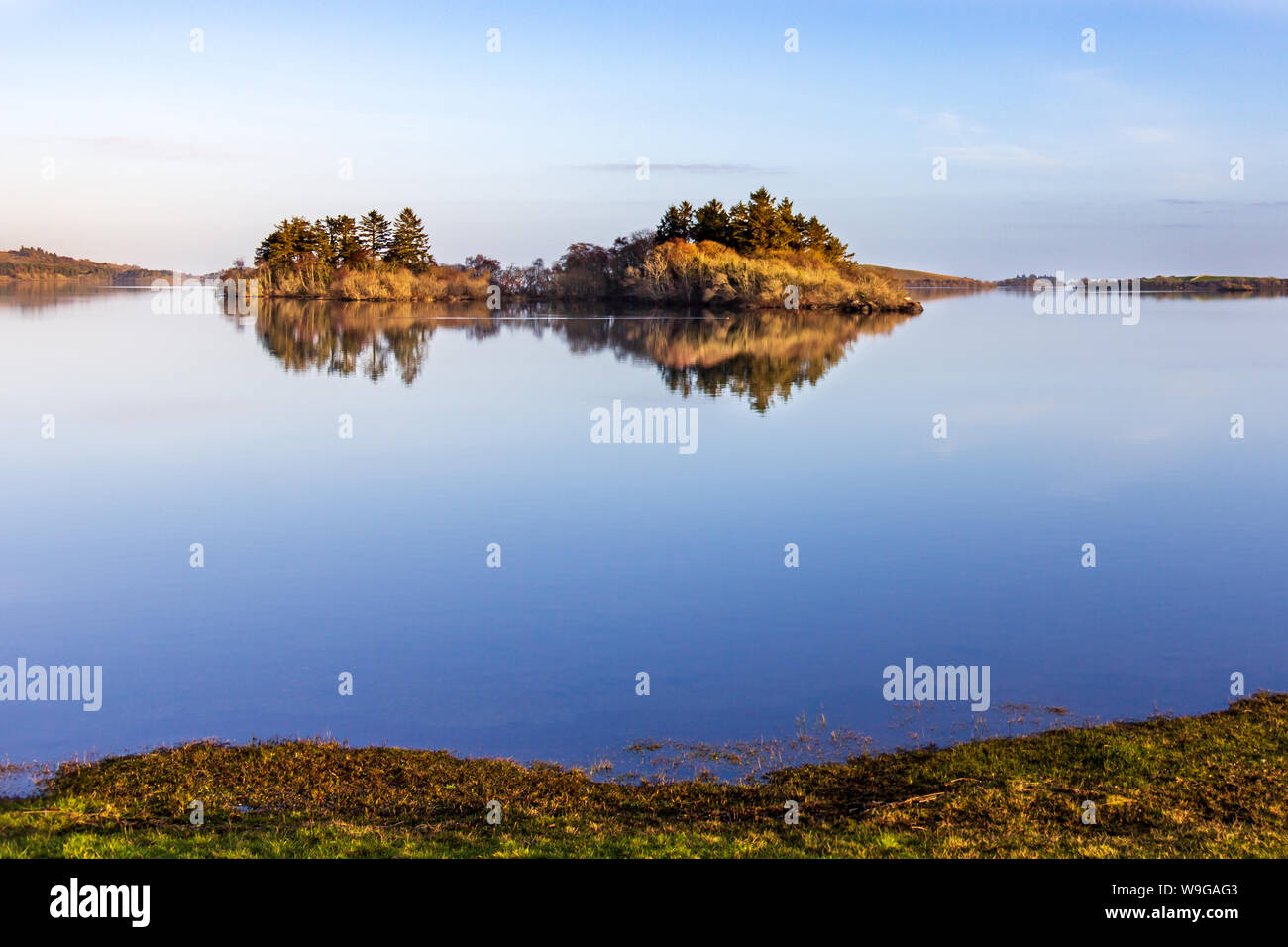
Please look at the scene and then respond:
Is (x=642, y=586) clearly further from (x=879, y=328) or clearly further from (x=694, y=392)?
(x=879, y=328)

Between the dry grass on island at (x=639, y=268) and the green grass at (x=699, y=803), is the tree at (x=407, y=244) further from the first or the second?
the green grass at (x=699, y=803)

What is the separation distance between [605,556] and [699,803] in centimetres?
719

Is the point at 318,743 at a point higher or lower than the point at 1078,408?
lower

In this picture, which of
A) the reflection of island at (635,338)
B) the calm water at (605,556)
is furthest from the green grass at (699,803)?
the reflection of island at (635,338)

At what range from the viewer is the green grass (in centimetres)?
698

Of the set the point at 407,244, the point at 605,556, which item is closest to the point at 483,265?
the point at 407,244

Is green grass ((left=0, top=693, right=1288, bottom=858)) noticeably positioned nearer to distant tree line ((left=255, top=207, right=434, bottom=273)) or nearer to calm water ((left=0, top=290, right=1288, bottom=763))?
calm water ((left=0, top=290, right=1288, bottom=763))

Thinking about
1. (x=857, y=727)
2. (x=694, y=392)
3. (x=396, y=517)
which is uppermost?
(x=694, y=392)
